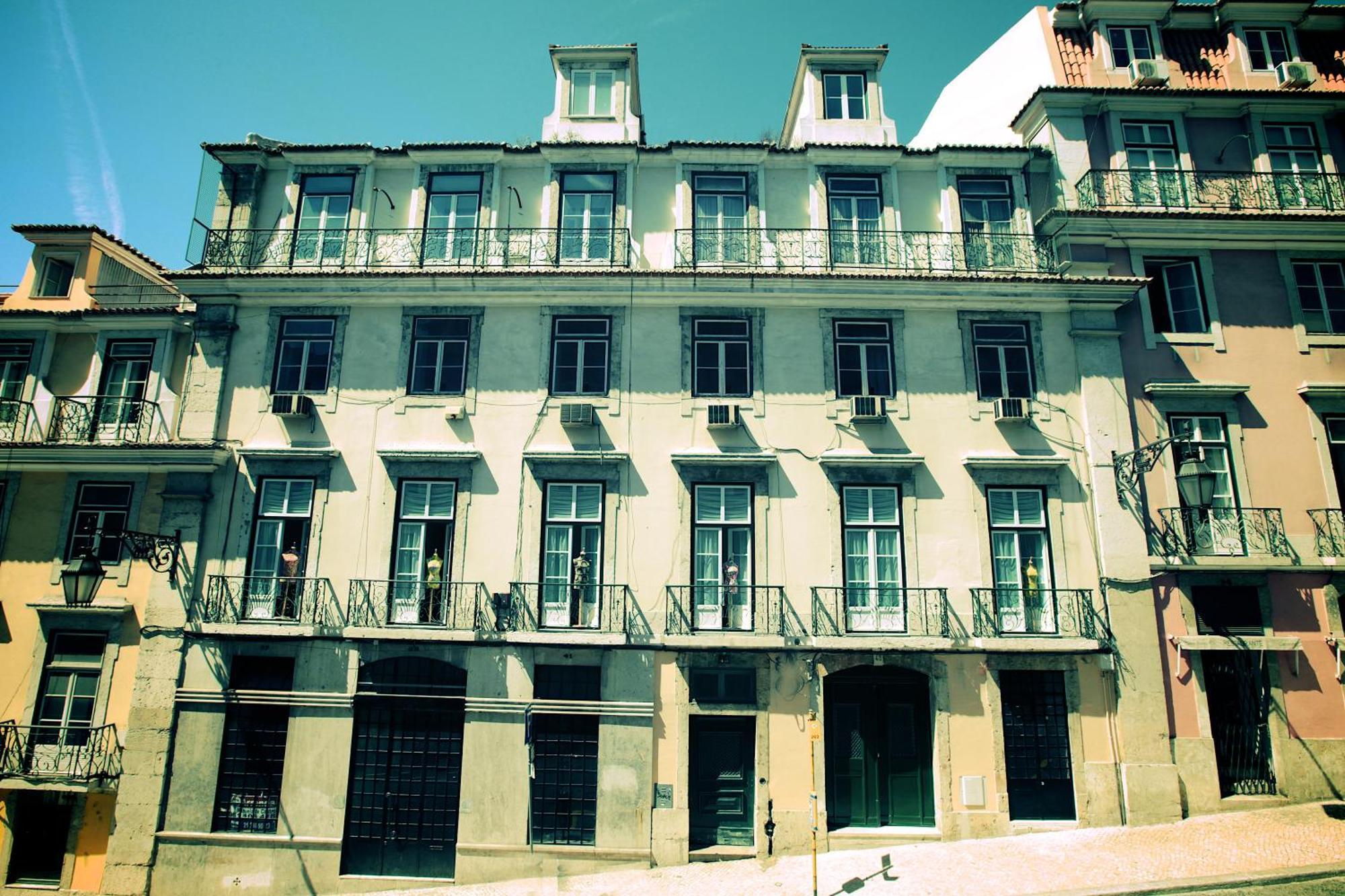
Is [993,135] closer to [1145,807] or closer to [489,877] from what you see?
[1145,807]

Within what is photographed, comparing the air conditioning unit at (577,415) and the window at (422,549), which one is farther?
the air conditioning unit at (577,415)

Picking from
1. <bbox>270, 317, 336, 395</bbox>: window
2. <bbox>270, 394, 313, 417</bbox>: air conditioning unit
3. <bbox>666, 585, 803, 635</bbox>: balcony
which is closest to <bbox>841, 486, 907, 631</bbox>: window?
<bbox>666, 585, 803, 635</bbox>: balcony

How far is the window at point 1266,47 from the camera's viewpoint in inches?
797

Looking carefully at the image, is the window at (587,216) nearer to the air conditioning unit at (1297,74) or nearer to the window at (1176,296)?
the window at (1176,296)

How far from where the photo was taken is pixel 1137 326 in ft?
60.7

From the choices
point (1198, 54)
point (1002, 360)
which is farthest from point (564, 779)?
point (1198, 54)

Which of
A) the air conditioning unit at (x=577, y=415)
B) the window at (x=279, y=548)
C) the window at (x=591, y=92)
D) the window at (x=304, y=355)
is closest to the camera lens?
the window at (x=279, y=548)

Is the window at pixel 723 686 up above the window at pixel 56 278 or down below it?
below

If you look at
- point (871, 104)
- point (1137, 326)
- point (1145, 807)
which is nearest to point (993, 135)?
point (871, 104)

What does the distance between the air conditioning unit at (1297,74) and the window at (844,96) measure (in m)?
10.2

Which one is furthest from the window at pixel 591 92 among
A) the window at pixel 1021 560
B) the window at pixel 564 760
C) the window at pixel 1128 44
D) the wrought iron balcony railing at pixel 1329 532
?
the wrought iron balcony railing at pixel 1329 532

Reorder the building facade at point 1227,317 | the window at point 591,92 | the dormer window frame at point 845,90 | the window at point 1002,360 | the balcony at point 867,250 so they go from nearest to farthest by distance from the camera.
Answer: the building facade at point 1227,317 < the window at point 1002,360 < the balcony at point 867,250 < the window at point 591,92 < the dormer window frame at point 845,90

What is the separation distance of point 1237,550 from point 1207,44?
1314cm

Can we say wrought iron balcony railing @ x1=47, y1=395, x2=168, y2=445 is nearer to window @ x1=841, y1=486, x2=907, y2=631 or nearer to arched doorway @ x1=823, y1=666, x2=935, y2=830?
window @ x1=841, y1=486, x2=907, y2=631
